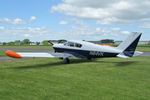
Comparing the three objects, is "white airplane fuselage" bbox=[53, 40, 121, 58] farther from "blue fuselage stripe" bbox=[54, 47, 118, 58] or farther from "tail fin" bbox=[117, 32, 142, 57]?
"tail fin" bbox=[117, 32, 142, 57]

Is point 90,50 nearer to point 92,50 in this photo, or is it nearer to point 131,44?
point 92,50

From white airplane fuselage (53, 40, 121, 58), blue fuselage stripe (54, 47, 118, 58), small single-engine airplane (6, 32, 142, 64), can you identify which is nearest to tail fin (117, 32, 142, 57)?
small single-engine airplane (6, 32, 142, 64)

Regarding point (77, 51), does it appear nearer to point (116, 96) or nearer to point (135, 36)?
point (135, 36)

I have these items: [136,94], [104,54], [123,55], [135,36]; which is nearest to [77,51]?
[104,54]

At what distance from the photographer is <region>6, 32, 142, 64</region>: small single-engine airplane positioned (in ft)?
39.6

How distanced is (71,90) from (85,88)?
2.16 ft

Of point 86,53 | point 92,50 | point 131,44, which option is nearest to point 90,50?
point 92,50

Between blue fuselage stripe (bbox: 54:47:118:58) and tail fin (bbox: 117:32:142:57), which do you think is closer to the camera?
tail fin (bbox: 117:32:142:57)

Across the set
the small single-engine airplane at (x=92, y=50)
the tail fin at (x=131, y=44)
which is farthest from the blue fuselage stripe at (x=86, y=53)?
the tail fin at (x=131, y=44)

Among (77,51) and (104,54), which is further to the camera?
(77,51)

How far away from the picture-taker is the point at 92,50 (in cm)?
1373

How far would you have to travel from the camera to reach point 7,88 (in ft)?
19.8

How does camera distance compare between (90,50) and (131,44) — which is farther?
(90,50)

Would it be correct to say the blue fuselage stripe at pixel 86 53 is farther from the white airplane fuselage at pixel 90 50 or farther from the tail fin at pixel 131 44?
the tail fin at pixel 131 44
